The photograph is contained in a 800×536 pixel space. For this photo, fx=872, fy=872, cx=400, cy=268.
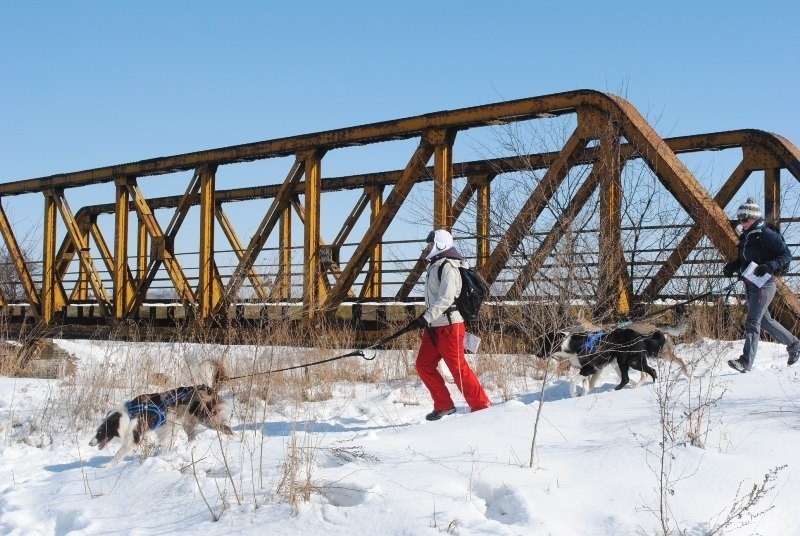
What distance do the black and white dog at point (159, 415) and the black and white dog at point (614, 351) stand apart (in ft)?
11.3

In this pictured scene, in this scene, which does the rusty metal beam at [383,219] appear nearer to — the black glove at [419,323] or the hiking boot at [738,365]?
the black glove at [419,323]

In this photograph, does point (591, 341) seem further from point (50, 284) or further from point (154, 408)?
point (50, 284)

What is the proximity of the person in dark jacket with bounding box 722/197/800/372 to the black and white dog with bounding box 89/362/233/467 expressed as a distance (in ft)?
15.2

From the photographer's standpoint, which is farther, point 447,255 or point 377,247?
point 377,247

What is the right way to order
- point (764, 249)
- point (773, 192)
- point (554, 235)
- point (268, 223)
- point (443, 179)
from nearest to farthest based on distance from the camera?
point (764, 249) → point (554, 235) → point (443, 179) → point (773, 192) → point (268, 223)

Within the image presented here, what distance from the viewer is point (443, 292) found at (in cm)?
721

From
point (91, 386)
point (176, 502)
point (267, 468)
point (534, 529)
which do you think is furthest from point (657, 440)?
point (91, 386)

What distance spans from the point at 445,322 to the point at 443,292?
26 cm

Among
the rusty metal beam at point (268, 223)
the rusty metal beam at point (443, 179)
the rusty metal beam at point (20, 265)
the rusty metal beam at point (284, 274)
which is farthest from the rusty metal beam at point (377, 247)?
the rusty metal beam at point (20, 265)

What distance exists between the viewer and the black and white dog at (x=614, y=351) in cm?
834

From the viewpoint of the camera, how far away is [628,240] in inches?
380

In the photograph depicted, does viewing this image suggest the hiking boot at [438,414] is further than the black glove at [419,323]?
Yes

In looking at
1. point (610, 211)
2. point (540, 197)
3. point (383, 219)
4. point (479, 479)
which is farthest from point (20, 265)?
point (479, 479)

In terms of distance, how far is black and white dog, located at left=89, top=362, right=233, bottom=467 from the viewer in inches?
256
